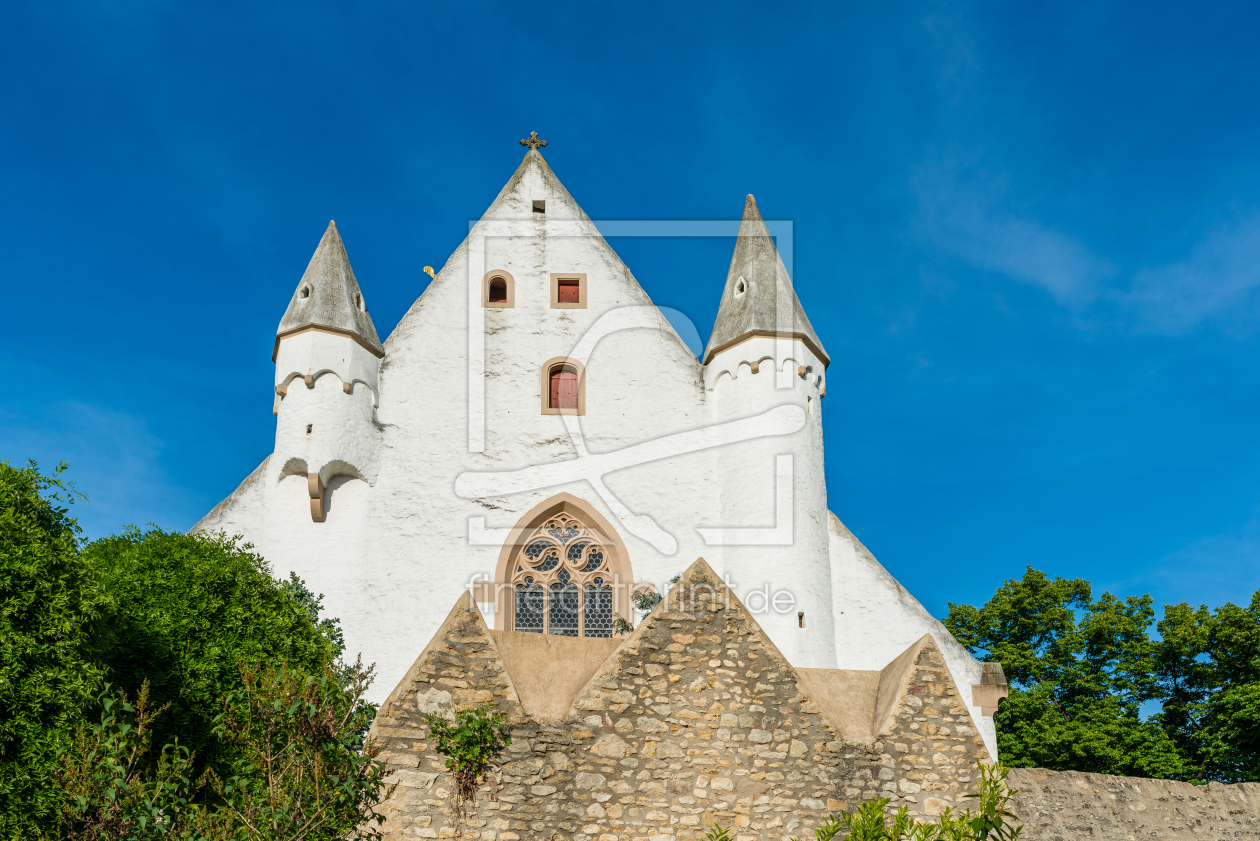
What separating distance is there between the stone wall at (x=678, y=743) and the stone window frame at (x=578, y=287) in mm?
11661

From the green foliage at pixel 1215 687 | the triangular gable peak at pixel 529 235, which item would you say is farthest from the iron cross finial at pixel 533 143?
the green foliage at pixel 1215 687

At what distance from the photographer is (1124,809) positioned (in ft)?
42.2

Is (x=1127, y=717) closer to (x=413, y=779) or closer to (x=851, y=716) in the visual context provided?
(x=851, y=716)

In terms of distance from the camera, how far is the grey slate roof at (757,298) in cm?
2091

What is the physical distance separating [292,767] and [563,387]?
13.2 metres

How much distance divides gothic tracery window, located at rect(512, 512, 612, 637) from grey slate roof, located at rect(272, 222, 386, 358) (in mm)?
4624

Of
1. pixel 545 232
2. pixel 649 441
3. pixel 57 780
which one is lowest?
pixel 57 780

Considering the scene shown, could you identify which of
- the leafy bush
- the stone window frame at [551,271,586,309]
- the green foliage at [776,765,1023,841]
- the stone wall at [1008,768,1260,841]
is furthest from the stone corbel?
the green foliage at [776,765,1023,841]

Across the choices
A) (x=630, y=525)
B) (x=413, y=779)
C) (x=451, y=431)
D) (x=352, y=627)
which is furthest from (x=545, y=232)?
(x=413, y=779)

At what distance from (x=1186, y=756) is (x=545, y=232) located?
669 inches

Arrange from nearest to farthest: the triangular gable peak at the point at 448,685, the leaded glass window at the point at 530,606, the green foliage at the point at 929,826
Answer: the green foliage at the point at 929,826
the triangular gable peak at the point at 448,685
the leaded glass window at the point at 530,606

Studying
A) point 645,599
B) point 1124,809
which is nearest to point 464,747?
point 1124,809

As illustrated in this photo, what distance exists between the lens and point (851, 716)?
34.9 ft

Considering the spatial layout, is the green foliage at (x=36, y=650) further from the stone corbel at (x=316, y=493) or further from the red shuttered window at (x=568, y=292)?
the red shuttered window at (x=568, y=292)
